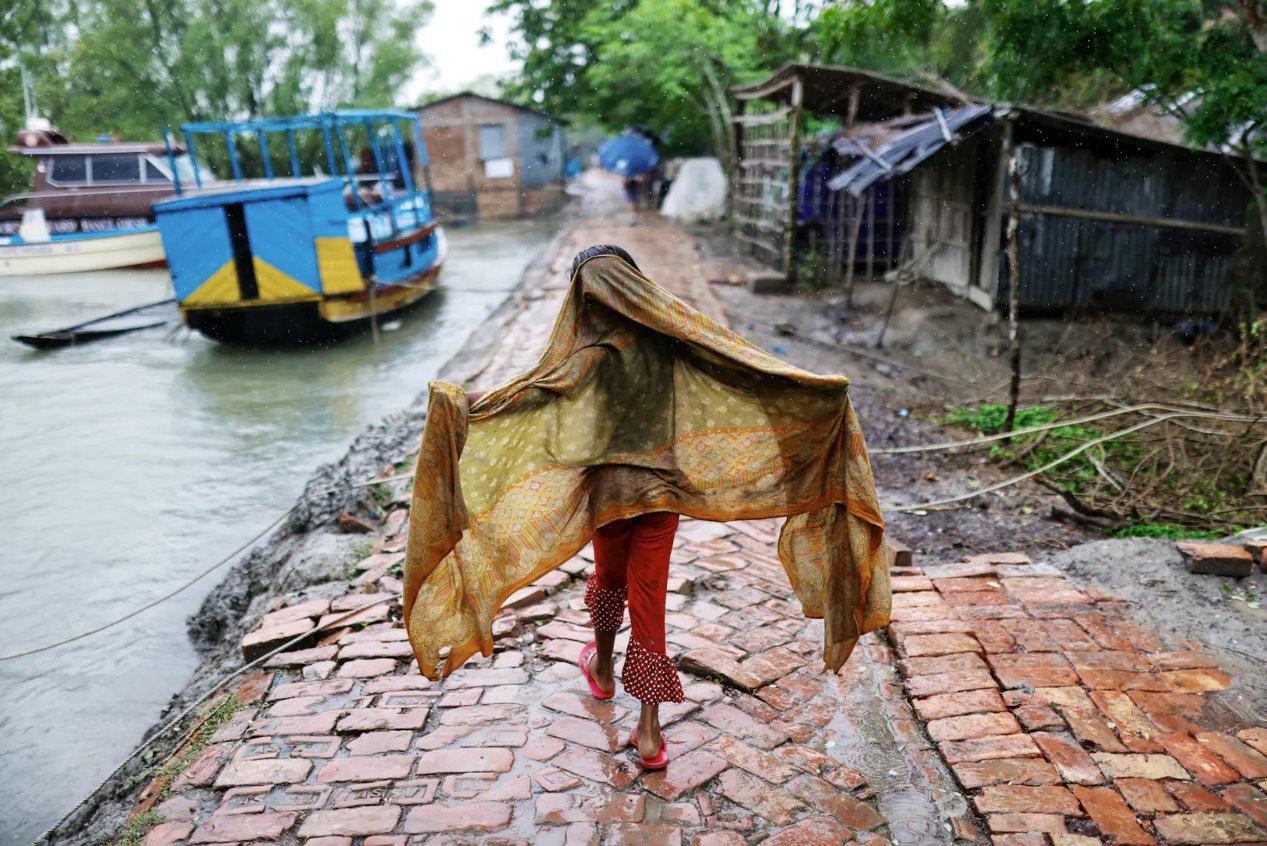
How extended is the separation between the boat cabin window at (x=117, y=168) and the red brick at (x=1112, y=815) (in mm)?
14855

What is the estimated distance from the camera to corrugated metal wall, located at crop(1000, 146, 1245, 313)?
9508 millimetres

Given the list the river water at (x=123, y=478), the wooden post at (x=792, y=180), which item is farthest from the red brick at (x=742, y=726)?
the wooden post at (x=792, y=180)

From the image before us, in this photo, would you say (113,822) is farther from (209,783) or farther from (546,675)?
(546,675)

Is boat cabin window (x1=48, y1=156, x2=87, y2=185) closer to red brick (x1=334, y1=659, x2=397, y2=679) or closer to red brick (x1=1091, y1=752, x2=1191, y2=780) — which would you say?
red brick (x1=334, y1=659, x2=397, y2=679)

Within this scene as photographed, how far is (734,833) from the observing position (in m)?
2.71

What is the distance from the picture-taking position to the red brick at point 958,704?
3.25 m

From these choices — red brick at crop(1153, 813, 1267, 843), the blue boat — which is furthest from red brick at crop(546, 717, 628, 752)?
the blue boat

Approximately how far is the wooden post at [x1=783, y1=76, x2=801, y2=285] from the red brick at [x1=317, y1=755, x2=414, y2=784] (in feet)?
34.1

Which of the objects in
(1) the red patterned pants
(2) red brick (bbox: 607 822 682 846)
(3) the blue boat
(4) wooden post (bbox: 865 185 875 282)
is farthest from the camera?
(4) wooden post (bbox: 865 185 875 282)

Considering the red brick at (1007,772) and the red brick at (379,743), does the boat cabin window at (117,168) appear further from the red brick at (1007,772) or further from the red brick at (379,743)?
the red brick at (1007,772)

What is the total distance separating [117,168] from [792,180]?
1077cm

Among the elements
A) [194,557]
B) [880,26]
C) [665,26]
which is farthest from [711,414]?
[665,26]

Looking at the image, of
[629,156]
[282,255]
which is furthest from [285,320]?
[629,156]

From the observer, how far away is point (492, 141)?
28828mm
